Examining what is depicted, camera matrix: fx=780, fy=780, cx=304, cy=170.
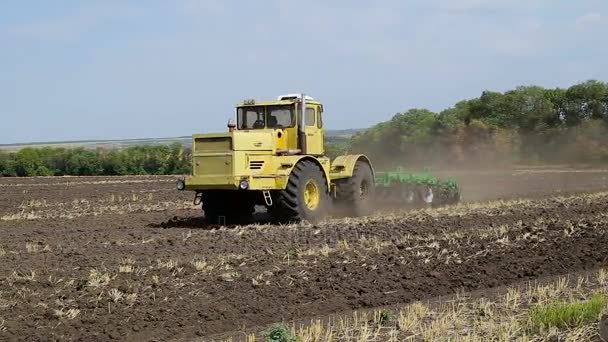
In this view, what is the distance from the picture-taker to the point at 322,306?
926cm

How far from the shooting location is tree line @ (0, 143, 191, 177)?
58.9 m

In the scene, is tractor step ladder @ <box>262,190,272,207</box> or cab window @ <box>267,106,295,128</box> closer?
tractor step ladder @ <box>262,190,272,207</box>

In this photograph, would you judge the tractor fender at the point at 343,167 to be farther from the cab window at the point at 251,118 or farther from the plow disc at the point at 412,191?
the plow disc at the point at 412,191

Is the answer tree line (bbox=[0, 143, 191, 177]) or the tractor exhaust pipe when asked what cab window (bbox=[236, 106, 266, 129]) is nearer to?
the tractor exhaust pipe

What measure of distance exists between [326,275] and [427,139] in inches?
1258

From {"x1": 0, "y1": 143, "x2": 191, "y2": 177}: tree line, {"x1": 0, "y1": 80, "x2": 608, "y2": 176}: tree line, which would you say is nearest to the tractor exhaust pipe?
{"x1": 0, "y1": 80, "x2": 608, "y2": 176}: tree line

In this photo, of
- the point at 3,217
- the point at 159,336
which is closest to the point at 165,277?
the point at 159,336

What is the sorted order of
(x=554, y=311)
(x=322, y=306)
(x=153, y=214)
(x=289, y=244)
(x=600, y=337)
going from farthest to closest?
(x=153, y=214), (x=289, y=244), (x=322, y=306), (x=554, y=311), (x=600, y=337)

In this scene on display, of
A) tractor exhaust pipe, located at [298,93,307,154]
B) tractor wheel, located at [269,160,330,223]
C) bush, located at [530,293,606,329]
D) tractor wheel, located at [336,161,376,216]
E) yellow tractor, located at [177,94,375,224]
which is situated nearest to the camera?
bush, located at [530,293,606,329]

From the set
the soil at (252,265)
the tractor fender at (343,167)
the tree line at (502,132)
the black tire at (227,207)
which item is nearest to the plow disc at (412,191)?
the soil at (252,265)

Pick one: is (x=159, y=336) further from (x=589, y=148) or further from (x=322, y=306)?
(x=589, y=148)

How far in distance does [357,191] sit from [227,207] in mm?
3147

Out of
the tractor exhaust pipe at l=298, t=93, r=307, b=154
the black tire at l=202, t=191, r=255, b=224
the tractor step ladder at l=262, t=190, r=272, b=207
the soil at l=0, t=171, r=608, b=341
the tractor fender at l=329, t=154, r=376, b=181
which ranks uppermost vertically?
the tractor exhaust pipe at l=298, t=93, r=307, b=154

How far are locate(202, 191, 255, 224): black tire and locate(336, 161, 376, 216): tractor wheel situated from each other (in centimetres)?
219
